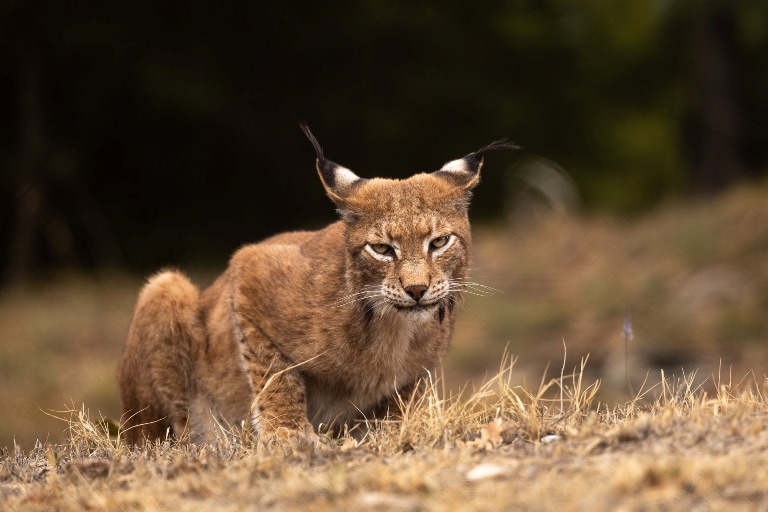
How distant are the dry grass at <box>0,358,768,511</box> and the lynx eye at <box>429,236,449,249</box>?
784 millimetres

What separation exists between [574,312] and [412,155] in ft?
27.0

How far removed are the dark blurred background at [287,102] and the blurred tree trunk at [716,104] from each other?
0.03 m

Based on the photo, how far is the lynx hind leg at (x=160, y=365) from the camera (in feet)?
20.1

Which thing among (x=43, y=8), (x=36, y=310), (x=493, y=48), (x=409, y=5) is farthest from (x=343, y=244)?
(x=493, y=48)

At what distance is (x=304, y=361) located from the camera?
18.1 feet

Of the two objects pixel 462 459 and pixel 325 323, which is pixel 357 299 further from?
pixel 462 459

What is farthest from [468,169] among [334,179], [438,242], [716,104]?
[716,104]

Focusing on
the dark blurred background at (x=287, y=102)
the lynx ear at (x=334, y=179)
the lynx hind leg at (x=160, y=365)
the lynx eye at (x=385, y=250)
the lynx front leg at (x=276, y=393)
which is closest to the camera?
the lynx eye at (x=385, y=250)

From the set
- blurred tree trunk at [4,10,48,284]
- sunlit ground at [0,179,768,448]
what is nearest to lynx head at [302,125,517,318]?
sunlit ground at [0,179,768,448]

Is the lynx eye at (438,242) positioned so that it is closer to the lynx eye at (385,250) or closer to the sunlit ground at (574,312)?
the lynx eye at (385,250)

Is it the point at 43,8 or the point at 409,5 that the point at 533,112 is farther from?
the point at 43,8

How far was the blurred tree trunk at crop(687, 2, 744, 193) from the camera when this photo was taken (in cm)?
1496

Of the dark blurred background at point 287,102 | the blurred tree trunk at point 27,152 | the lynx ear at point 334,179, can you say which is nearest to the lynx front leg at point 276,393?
the lynx ear at point 334,179

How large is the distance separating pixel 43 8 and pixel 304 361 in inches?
483
